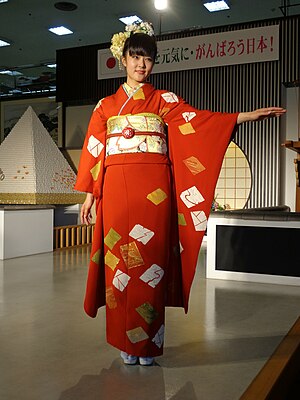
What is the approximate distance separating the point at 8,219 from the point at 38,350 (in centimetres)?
341

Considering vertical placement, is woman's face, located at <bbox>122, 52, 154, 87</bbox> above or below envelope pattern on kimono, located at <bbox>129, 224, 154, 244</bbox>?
above

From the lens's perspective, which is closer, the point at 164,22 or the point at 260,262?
the point at 260,262

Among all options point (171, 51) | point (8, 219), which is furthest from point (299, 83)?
point (8, 219)

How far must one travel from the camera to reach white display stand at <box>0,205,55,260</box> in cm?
539

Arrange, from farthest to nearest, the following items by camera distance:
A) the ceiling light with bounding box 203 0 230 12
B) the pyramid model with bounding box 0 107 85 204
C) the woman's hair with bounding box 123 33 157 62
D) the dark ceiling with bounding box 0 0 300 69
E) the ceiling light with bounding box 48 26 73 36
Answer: the ceiling light with bounding box 48 26 73 36 → the dark ceiling with bounding box 0 0 300 69 → the ceiling light with bounding box 203 0 230 12 → the pyramid model with bounding box 0 107 85 204 → the woman's hair with bounding box 123 33 157 62

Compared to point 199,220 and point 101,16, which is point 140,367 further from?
point 101,16

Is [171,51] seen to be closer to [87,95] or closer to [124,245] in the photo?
[87,95]

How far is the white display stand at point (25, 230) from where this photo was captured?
5.39 meters

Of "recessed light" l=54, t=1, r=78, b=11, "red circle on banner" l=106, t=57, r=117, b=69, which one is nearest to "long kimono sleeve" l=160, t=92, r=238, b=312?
"red circle on banner" l=106, t=57, r=117, b=69

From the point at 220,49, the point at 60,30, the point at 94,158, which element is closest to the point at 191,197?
the point at 94,158

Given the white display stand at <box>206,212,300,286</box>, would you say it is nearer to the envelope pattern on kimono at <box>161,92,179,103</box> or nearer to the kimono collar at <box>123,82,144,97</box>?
the envelope pattern on kimono at <box>161,92,179,103</box>

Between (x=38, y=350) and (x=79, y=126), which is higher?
(x=79, y=126)

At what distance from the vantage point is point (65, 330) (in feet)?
8.55

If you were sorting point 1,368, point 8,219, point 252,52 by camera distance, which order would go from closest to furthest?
point 1,368 < point 8,219 < point 252,52
